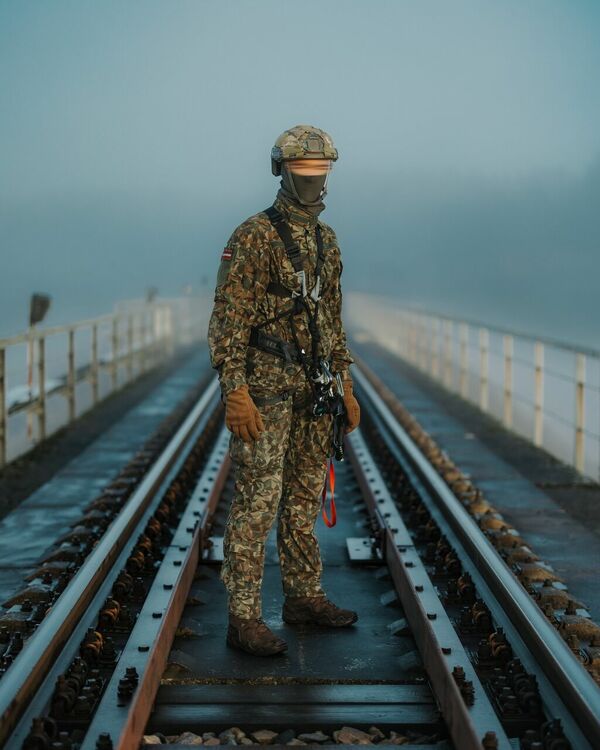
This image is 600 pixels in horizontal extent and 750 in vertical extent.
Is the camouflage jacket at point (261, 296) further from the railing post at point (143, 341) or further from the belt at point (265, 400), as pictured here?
the railing post at point (143, 341)

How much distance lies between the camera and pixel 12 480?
9.41 meters

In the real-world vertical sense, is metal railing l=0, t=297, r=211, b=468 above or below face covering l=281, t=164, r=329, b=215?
below

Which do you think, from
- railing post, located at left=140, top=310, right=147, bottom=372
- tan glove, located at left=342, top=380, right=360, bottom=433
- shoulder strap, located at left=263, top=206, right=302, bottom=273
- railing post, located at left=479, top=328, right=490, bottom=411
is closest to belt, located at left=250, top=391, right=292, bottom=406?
tan glove, located at left=342, top=380, right=360, bottom=433

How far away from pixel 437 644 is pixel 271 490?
2.94ft

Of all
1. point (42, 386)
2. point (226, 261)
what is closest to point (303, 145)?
point (226, 261)

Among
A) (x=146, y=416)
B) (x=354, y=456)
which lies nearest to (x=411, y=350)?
(x=146, y=416)

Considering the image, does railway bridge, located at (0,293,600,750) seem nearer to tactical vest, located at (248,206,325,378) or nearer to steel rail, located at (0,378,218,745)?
steel rail, located at (0,378,218,745)

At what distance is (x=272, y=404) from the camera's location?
4523mm

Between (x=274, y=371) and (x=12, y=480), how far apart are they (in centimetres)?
544

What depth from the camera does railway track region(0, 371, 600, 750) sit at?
362cm

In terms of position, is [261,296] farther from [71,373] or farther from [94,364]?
[94,364]

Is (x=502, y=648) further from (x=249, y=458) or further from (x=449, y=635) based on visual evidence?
(x=249, y=458)

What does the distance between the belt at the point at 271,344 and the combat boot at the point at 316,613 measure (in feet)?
3.57

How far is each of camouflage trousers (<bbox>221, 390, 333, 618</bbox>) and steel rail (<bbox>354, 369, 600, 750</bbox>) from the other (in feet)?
2.83
